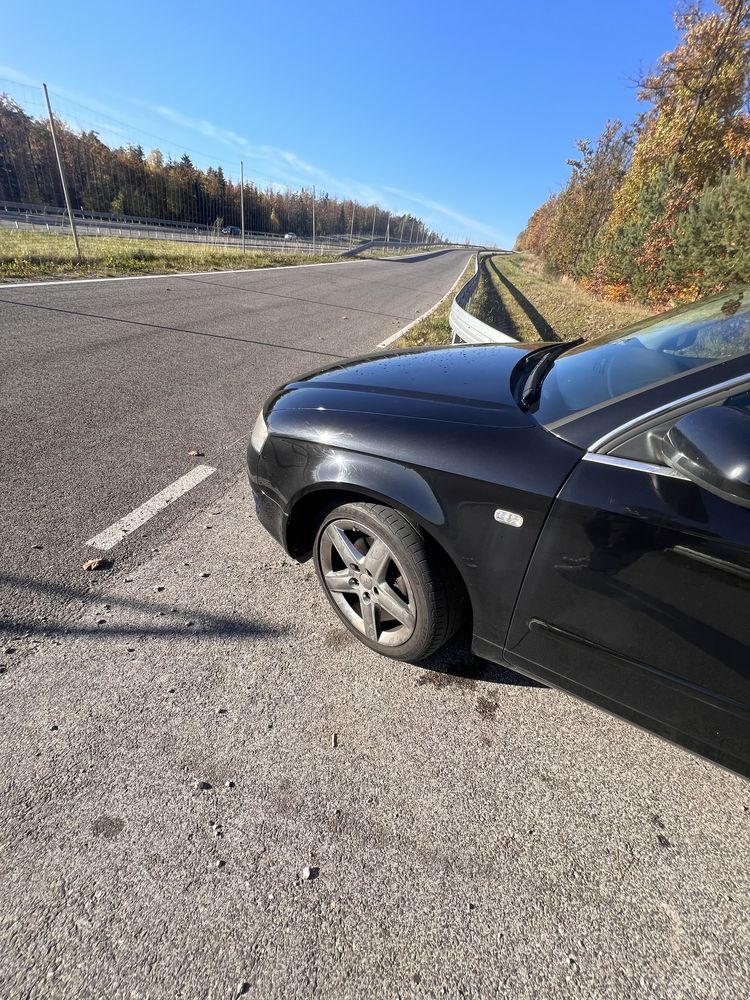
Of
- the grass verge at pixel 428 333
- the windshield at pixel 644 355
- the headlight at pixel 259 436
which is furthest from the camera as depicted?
the grass verge at pixel 428 333

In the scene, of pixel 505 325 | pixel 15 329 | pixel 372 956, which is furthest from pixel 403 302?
pixel 372 956

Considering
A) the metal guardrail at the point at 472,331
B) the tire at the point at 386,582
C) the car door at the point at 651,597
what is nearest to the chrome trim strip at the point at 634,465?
the car door at the point at 651,597

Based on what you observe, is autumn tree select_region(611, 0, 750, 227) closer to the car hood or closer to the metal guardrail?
the metal guardrail

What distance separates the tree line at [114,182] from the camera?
5062 cm

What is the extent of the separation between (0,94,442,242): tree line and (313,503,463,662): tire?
173 feet

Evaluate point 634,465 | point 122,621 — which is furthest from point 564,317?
point 122,621

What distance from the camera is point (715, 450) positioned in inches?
47.6

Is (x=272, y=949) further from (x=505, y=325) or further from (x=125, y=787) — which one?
(x=505, y=325)

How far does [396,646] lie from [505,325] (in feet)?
34.8

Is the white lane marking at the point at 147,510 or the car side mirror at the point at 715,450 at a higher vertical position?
the car side mirror at the point at 715,450

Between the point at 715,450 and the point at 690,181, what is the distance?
21263 mm

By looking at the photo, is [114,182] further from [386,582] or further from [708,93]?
[386,582]

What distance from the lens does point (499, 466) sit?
1.61m

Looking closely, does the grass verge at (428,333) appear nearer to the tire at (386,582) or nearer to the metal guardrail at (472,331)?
the metal guardrail at (472,331)
